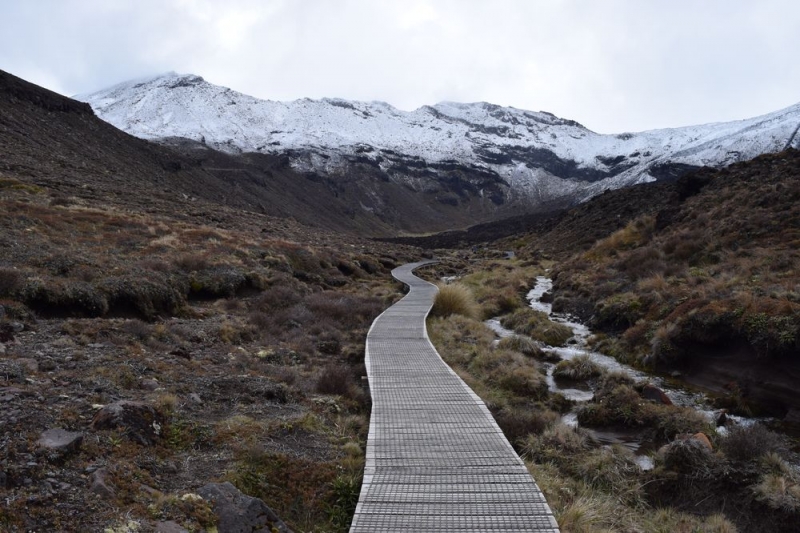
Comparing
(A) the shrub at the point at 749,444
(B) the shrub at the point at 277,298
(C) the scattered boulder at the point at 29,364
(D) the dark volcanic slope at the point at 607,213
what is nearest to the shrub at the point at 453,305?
(B) the shrub at the point at 277,298

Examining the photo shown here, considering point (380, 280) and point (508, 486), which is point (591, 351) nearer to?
point (508, 486)

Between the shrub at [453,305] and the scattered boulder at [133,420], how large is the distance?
47.1 feet

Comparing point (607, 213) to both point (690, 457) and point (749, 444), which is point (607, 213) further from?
point (690, 457)

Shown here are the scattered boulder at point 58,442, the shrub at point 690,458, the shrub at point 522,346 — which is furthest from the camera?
the shrub at point 522,346

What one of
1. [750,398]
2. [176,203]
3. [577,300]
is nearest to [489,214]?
[176,203]

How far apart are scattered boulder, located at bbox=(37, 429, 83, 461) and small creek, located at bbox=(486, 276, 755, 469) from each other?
7985 mm

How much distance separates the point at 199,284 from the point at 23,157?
124ft

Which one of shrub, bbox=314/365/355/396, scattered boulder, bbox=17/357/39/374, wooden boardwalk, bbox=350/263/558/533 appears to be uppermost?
scattered boulder, bbox=17/357/39/374

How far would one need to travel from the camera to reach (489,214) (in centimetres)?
19838

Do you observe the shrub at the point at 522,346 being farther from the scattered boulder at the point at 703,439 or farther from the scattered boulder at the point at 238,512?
the scattered boulder at the point at 238,512

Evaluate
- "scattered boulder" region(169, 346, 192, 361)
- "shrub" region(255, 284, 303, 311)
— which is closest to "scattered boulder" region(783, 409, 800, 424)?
"scattered boulder" region(169, 346, 192, 361)

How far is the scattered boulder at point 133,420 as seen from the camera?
19.2 ft

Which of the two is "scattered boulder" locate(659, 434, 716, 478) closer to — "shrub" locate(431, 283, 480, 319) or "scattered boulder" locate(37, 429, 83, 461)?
"scattered boulder" locate(37, 429, 83, 461)

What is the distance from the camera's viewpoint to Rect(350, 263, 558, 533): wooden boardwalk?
5113 millimetres
